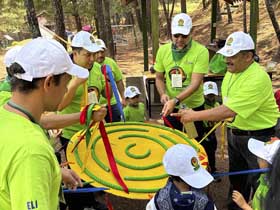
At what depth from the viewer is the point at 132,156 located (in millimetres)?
3340

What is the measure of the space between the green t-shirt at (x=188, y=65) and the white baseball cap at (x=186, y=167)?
→ 64.4 inches

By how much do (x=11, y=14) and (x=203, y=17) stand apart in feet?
49.6

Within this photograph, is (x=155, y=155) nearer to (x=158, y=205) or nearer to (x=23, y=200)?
(x=158, y=205)

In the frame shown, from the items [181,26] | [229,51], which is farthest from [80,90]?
[229,51]

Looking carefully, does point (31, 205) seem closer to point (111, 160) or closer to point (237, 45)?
point (111, 160)

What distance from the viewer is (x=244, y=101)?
3.23 meters

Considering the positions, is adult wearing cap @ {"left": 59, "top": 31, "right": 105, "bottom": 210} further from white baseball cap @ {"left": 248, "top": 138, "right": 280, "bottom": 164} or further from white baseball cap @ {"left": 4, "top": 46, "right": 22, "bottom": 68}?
white baseball cap @ {"left": 248, "top": 138, "right": 280, "bottom": 164}

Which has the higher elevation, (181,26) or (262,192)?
(181,26)

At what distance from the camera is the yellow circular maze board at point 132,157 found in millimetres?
2908

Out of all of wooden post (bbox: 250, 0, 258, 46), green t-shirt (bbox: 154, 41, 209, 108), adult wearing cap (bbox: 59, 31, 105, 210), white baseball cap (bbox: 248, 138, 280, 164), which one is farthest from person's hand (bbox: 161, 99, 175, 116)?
wooden post (bbox: 250, 0, 258, 46)

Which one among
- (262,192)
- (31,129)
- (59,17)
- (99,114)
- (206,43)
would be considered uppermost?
(31,129)

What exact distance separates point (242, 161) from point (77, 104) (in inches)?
63.5

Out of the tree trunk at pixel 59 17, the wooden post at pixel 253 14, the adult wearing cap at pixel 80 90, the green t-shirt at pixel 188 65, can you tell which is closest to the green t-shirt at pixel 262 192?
the adult wearing cap at pixel 80 90

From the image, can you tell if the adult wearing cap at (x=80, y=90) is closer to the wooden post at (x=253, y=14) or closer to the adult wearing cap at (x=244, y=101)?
the adult wearing cap at (x=244, y=101)
